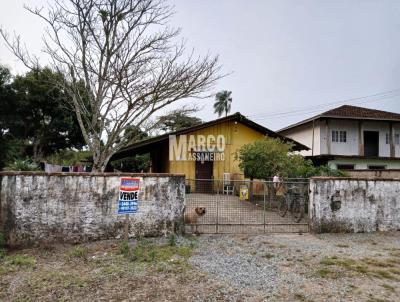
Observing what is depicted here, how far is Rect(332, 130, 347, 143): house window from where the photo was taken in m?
23.7

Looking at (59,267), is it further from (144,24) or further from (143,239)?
(144,24)

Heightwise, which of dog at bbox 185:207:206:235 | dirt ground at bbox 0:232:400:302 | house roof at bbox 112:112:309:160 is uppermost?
house roof at bbox 112:112:309:160

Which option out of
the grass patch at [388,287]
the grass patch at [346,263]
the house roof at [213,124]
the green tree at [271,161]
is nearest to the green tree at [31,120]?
the house roof at [213,124]

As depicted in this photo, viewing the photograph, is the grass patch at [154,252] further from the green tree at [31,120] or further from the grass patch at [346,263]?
the green tree at [31,120]

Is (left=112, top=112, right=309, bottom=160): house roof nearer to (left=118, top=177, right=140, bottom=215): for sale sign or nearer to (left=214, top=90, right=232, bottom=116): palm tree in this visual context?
(left=118, top=177, right=140, bottom=215): for sale sign

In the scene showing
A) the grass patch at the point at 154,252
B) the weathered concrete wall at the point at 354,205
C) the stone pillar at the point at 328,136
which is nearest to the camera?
the grass patch at the point at 154,252

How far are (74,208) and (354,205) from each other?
24.0ft

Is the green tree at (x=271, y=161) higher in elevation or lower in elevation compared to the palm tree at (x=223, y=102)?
lower

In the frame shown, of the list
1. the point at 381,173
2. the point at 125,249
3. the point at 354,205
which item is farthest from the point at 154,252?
the point at 381,173

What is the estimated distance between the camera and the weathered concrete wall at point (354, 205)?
27.5 ft

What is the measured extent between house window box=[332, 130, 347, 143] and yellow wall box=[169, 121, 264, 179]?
8873 mm

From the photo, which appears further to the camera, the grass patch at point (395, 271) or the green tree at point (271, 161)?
the green tree at point (271, 161)

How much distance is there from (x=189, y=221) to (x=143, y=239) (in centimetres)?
126

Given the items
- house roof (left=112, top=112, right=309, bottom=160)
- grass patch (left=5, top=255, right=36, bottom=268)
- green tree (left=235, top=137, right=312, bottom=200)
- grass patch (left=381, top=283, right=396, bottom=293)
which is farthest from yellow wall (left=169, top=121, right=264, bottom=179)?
grass patch (left=381, top=283, right=396, bottom=293)
